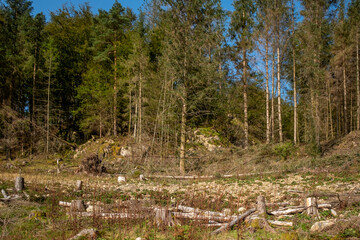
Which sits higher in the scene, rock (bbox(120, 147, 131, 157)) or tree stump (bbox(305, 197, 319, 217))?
rock (bbox(120, 147, 131, 157))

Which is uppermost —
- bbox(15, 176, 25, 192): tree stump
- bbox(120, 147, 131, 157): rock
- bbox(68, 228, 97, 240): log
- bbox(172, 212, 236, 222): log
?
bbox(120, 147, 131, 157): rock

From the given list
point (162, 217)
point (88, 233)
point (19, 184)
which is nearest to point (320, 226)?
point (162, 217)

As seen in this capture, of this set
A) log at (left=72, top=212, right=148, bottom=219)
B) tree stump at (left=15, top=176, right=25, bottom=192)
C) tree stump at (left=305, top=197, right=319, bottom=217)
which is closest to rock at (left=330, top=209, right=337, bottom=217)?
tree stump at (left=305, top=197, right=319, bottom=217)

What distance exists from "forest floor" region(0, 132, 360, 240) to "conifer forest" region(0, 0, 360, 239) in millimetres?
61

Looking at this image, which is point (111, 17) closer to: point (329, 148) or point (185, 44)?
point (185, 44)

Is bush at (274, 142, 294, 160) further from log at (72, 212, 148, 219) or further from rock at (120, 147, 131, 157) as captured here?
log at (72, 212, 148, 219)

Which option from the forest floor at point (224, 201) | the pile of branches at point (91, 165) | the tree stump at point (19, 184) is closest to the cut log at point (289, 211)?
the forest floor at point (224, 201)

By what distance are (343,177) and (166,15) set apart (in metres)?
12.6

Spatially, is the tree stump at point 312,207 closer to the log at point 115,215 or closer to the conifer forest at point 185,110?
the conifer forest at point 185,110

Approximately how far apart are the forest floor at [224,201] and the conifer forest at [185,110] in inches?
2.4

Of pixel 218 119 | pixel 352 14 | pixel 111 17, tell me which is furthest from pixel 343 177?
pixel 111 17

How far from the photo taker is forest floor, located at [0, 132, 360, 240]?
5.29 metres

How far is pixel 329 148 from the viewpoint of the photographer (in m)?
18.9

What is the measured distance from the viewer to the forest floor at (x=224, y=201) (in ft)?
17.4
